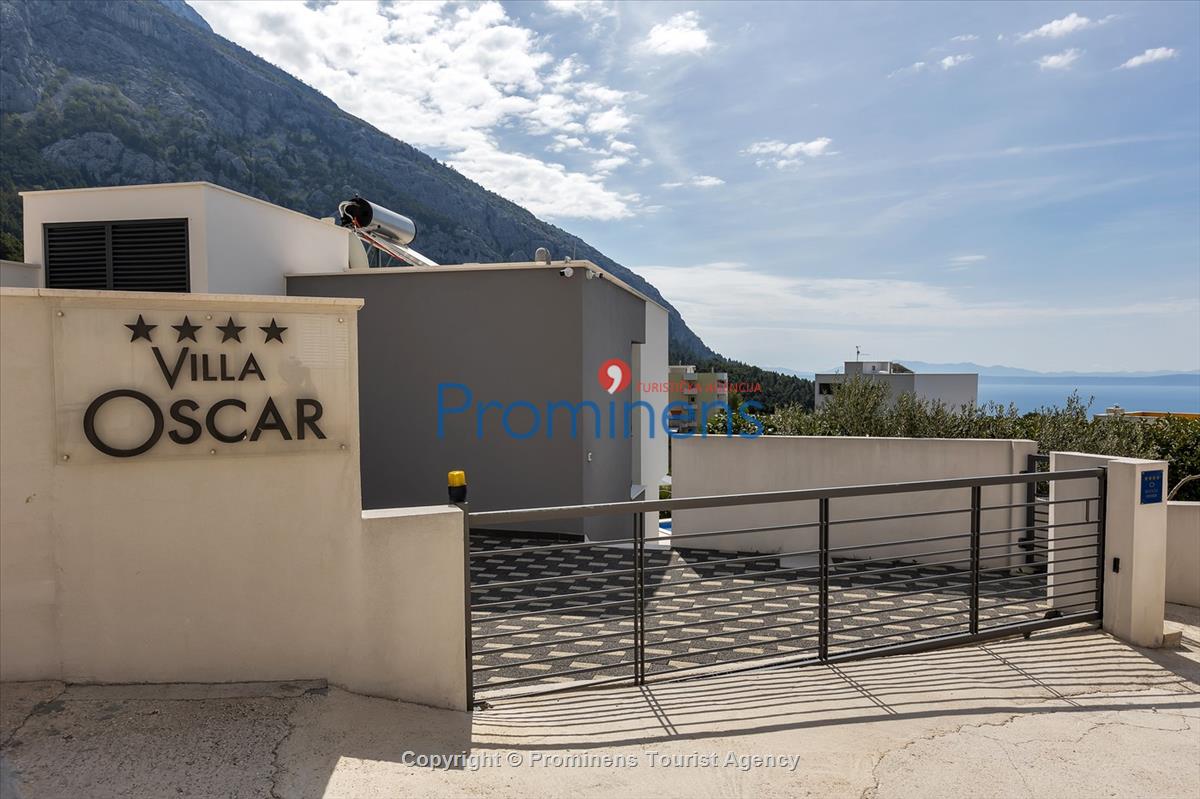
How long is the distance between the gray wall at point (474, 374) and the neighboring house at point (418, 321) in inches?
0.8

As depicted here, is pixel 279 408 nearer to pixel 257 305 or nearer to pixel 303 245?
pixel 257 305

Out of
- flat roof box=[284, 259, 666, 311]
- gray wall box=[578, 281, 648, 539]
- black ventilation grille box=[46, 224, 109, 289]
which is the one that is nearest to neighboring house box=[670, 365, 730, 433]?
gray wall box=[578, 281, 648, 539]

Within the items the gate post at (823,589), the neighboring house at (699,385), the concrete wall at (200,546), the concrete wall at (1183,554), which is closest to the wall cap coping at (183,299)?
the concrete wall at (200,546)

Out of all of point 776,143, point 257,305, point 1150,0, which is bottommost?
point 257,305

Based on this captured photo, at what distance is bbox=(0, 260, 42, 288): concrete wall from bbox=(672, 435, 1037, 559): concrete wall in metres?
9.06

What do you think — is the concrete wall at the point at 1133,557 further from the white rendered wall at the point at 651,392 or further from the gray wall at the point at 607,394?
the white rendered wall at the point at 651,392

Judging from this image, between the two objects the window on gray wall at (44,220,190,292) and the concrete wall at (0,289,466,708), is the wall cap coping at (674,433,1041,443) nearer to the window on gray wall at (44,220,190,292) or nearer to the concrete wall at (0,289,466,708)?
the concrete wall at (0,289,466,708)

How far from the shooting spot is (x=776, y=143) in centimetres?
1883

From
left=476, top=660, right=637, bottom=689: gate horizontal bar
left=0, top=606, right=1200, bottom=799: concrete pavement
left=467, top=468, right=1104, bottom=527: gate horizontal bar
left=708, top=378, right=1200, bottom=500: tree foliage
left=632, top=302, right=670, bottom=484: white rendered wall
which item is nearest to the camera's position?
left=0, top=606, right=1200, bottom=799: concrete pavement

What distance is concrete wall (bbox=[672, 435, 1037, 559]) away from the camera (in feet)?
26.6

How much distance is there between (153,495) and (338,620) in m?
1.06

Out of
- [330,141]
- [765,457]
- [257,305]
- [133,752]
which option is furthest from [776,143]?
[330,141]

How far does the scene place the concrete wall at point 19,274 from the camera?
8938mm

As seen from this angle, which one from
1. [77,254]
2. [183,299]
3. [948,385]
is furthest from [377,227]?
[948,385]
